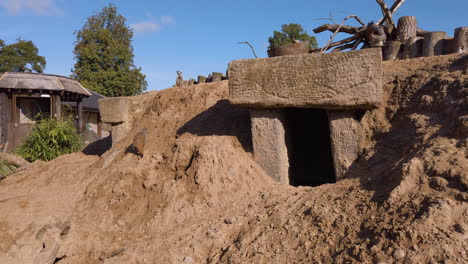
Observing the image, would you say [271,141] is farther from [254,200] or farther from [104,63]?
[104,63]

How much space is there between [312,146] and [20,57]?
26.7 m

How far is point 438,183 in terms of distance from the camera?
2.36m

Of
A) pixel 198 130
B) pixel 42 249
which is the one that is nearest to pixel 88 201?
pixel 42 249

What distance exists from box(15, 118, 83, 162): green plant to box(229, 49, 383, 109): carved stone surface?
18.2ft

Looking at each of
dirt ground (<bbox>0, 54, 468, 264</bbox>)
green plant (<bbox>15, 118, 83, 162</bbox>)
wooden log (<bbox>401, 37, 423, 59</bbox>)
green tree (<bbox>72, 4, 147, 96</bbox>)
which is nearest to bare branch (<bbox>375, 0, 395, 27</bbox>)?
wooden log (<bbox>401, 37, 423, 59</bbox>)

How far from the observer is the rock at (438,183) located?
2.33 meters

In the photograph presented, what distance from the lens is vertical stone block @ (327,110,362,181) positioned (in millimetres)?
3541

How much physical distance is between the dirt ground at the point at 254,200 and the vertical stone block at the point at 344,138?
10 centimetres

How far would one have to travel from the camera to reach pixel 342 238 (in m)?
2.43

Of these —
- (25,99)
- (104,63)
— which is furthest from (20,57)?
(25,99)

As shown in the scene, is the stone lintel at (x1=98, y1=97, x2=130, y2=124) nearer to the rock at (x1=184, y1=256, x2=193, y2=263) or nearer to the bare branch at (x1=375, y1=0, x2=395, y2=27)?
the rock at (x1=184, y1=256, x2=193, y2=263)

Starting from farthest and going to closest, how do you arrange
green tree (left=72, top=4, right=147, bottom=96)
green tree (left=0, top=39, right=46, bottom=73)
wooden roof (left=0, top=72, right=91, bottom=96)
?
green tree (left=0, top=39, right=46, bottom=73)
green tree (left=72, top=4, right=147, bottom=96)
wooden roof (left=0, top=72, right=91, bottom=96)

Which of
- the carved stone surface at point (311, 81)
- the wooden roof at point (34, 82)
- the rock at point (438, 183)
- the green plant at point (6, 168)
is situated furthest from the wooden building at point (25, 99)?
the rock at point (438, 183)

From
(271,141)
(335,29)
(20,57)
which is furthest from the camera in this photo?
(20,57)
